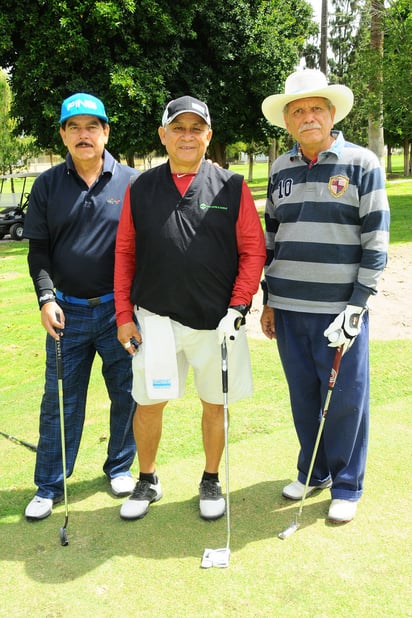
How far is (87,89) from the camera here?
17359 mm

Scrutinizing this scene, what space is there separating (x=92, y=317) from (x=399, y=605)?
2.23 m

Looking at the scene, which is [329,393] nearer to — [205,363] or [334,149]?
[205,363]

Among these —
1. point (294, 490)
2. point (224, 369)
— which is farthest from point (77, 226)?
point (294, 490)

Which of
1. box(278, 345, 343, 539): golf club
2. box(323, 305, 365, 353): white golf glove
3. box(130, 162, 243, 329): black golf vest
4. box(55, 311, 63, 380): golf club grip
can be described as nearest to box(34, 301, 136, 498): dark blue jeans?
box(55, 311, 63, 380): golf club grip

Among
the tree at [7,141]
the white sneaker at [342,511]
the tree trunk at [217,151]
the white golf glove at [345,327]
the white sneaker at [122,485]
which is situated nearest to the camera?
the white golf glove at [345,327]

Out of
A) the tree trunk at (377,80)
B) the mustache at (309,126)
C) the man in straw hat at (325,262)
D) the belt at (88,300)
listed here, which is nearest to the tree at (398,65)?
the tree trunk at (377,80)

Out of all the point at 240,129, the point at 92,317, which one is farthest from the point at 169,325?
the point at 240,129

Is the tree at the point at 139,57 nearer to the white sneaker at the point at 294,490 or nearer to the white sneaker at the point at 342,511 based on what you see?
the white sneaker at the point at 294,490

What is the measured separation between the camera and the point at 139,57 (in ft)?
59.8

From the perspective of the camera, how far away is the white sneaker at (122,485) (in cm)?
391

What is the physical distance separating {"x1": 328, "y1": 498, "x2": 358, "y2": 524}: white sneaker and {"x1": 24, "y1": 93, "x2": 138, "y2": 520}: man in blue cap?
1274mm

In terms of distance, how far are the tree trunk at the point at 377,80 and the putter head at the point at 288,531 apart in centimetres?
1728

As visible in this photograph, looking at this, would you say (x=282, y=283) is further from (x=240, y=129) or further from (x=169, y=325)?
(x=240, y=129)

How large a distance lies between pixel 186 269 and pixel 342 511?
1592 millimetres
